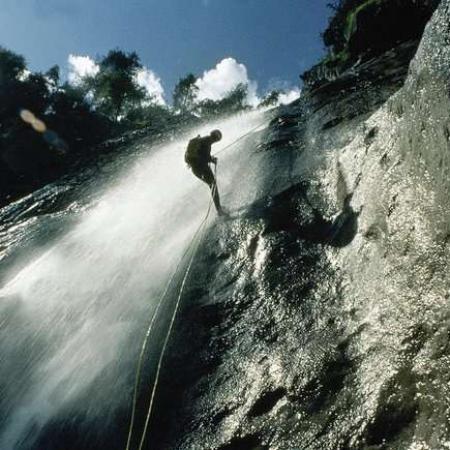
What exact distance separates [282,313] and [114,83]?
63.2 m

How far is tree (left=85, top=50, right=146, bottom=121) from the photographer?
62.9 meters

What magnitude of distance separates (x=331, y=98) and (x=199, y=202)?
608 centimetres

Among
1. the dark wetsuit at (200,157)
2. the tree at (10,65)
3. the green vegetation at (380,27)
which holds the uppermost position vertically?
the tree at (10,65)

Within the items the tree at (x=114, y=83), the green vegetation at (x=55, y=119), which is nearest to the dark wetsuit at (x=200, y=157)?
the green vegetation at (x=55, y=119)

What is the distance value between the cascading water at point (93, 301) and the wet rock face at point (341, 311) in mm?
1087

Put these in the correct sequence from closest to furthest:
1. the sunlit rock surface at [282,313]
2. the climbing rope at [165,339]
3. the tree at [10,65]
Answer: the sunlit rock surface at [282,313] → the climbing rope at [165,339] → the tree at [10,65]

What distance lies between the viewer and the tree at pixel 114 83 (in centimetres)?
6294

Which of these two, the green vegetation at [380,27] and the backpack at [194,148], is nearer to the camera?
the backpack at [194,148]

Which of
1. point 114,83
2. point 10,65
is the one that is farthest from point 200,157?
point 114,83

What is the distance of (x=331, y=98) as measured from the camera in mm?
13719

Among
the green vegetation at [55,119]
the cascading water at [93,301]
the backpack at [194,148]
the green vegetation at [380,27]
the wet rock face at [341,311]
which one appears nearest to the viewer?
the wet rock face at [341,311]

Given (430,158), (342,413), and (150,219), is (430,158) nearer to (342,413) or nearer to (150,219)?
(342,413)

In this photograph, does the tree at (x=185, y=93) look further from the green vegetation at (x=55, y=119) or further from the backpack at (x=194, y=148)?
the backpack at (x=194, y=148)

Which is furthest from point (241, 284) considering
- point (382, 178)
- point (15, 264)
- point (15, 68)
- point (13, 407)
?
point (15, 68)
